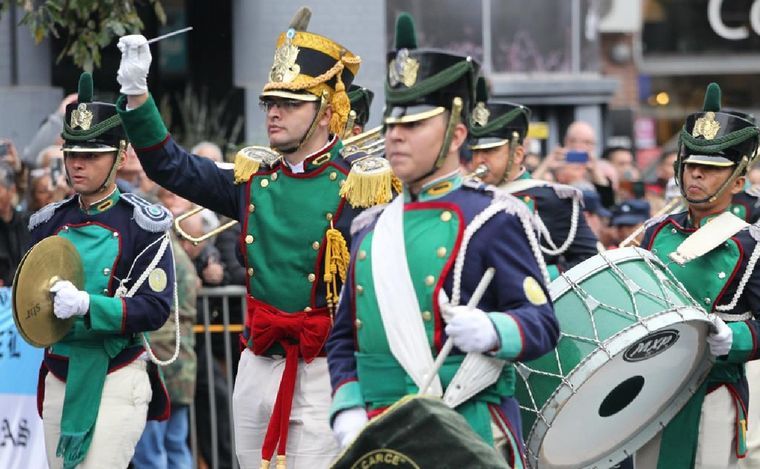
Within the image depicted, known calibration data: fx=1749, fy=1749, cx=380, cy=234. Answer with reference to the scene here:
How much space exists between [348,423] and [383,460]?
372 millimetres

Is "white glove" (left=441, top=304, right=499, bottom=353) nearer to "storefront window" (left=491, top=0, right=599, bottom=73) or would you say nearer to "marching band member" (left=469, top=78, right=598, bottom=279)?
"marching band member" (left=469, top=78, right=598, bottom=279)

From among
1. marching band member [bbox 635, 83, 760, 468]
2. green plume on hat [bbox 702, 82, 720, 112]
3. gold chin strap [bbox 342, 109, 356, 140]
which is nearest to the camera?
marching band member [bbox 635, 83, 760, 468]

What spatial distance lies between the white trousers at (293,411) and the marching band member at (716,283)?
5.97 feet

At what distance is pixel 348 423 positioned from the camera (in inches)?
232

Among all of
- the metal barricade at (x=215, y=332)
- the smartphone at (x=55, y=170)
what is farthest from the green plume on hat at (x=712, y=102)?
the smartphone at (x=55, y=170)

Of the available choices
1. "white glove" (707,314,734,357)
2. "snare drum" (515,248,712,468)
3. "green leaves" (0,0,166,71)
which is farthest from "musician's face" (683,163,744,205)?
"green leaves" (0,0,166,71)

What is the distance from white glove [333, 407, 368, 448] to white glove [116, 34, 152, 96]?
1.59m

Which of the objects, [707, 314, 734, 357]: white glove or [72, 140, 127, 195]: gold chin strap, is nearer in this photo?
[707, 314, 734, 357]: white glove

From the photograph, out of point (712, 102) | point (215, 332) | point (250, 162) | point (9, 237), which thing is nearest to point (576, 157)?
point (215, 332)

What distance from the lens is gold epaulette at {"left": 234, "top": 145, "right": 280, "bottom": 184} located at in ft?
24.4

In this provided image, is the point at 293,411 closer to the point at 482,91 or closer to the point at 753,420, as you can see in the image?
the point at 482,91

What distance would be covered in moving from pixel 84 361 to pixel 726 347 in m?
2.91

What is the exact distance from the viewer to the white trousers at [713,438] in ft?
27.4

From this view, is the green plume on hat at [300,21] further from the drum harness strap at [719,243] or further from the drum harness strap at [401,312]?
the drum harness strap at [719,243]
